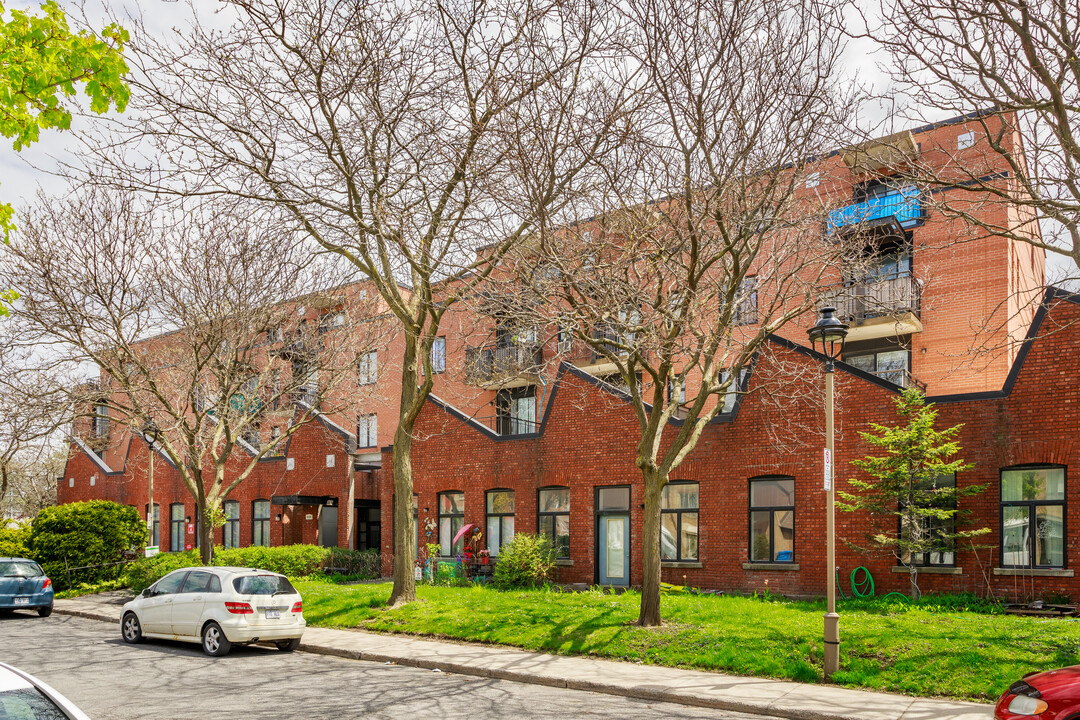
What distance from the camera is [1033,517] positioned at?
1791 centimetres

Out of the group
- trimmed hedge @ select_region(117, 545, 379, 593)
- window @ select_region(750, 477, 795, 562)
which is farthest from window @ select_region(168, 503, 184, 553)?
window @ select_region(750, 477, 795, 562)

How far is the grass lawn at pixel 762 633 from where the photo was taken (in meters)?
11.9

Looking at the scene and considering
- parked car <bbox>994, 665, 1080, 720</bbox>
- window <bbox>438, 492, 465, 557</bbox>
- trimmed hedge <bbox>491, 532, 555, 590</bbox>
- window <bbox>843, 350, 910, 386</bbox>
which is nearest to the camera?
parked car <bbox>994, 665, 1080, 720</bbox>

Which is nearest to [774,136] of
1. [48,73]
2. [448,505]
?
[48,73]

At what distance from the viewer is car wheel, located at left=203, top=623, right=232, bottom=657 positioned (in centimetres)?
1549

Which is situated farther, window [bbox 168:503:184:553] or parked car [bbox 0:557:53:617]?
window [bbox 168:503:184:553]

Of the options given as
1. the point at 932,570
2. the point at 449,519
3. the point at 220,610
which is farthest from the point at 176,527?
the point at 932,570

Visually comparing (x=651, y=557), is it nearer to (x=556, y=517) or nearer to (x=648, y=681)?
(x=648, y=681)

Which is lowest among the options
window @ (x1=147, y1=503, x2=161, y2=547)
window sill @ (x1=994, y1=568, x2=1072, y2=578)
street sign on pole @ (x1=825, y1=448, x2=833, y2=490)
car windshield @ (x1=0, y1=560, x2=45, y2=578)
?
window @ (x1=147, y1=503, x2=161, y2=547)

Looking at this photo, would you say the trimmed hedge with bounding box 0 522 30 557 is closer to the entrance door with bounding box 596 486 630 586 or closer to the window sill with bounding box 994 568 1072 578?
the entrance door with bounding box 596 486 630 586

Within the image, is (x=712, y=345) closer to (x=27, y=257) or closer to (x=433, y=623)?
(x=433, y=623)

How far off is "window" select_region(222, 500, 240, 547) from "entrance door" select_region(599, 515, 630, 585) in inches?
774

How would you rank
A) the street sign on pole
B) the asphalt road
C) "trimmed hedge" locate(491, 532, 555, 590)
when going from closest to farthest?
the asphalt road, the street sign on pole, "trimmed hedge" locate(491, 532, 555, 590)

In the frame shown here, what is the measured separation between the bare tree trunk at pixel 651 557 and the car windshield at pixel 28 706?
1175 centimetres
